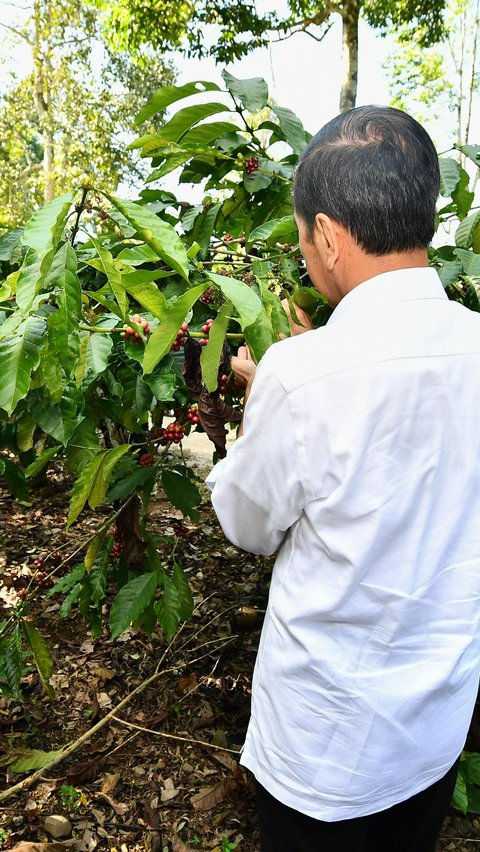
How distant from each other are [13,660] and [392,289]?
1420mm

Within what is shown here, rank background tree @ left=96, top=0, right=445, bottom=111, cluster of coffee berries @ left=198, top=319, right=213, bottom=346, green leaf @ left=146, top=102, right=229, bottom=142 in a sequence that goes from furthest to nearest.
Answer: background tree @ left=96, top=0, right=445, bottom=111 → green leaf @ left=146, top=102, right=229, bottom=142 → cluster of coffee berries @ left=198, top=319, right=213, bottom=346

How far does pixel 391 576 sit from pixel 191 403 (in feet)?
2.45

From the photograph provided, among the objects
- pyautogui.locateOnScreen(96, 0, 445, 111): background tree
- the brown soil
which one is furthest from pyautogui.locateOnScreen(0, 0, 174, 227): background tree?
the brown soil

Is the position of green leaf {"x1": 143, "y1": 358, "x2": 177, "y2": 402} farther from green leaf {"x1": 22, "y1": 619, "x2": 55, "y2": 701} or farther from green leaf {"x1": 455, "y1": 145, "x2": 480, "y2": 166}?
green leaf {"x1": 455, "y1": 145, "x2": 480, "y2": 166}

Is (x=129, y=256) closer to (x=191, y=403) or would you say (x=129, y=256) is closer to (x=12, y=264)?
(x=191, y=403)

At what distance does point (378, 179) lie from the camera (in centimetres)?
80

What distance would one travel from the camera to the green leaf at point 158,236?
34.7 inches

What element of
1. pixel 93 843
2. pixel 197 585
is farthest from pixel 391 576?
pixel 197 585

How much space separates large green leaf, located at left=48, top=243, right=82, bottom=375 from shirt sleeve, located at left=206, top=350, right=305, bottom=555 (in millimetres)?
296

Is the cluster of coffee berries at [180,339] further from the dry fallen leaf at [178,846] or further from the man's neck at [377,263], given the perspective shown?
the dry fallen leaf at [178,846]

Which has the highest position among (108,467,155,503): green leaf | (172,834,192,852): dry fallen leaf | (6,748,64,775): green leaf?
(108,467,155,503): green leaf

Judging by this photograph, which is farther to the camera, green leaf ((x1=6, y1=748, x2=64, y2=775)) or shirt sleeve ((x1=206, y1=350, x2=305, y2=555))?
green leaf ((x1=6, y1=748, x2=64, y2=775))

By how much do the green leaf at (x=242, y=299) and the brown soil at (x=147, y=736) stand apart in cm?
151

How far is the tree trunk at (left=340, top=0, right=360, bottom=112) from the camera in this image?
631 centimetres
